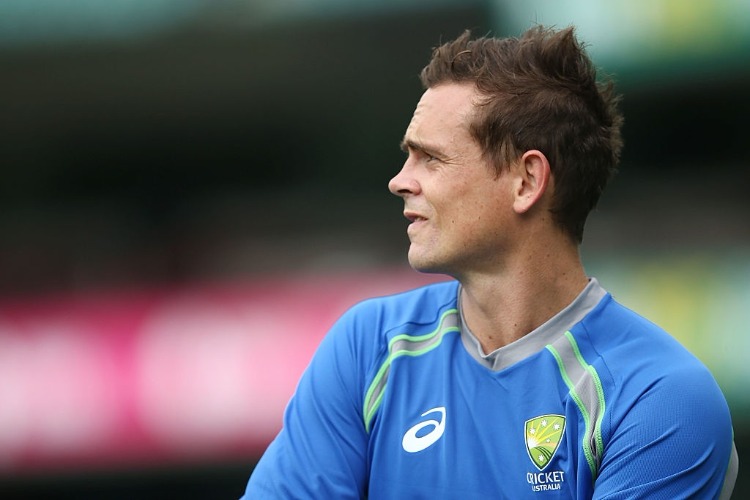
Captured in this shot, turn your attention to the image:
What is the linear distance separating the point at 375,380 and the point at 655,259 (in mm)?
4457

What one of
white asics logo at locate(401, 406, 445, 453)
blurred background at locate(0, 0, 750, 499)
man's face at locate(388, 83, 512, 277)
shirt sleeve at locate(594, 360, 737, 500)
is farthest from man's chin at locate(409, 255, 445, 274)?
blurred background at locate(0, 0, 750, 499)

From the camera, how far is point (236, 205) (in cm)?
711

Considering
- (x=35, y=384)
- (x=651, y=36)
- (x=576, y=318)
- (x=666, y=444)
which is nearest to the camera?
(x=666, y=444)

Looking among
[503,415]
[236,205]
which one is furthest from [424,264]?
[236,205]

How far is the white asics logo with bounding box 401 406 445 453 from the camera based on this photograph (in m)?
2.37

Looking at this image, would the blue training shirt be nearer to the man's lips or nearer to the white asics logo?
the white asics logo

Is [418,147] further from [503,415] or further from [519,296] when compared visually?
[503,415]

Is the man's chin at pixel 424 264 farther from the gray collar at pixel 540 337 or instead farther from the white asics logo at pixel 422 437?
the white asics logo at pixel 422 437

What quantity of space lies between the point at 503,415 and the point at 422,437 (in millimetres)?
171

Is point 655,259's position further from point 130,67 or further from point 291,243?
point 130,67

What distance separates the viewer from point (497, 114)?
2.43 m

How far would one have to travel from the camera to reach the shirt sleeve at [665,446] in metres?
2.17

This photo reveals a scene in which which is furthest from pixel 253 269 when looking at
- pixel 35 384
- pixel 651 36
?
pixel 651 36

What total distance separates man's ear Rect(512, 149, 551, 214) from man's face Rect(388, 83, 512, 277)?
0.02 metres
